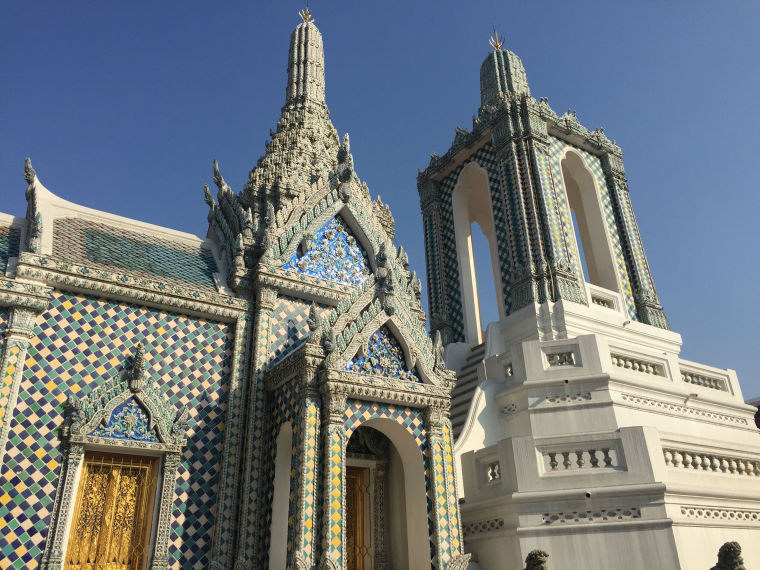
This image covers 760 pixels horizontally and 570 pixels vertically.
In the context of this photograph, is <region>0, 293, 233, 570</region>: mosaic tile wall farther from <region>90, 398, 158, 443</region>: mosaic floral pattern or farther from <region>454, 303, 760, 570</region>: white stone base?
<region>454, 303, 760, 570</region>: white stone base

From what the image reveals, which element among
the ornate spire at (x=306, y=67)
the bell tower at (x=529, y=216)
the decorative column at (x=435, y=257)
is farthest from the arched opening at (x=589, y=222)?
the ornate spire at (x=306, y=67)

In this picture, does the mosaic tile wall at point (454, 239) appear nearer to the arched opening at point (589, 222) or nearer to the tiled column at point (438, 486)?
the arched opening at point (589, 222)

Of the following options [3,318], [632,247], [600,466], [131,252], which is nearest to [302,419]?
[3,318]

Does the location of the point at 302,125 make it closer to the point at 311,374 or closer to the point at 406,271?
the point at 406,271

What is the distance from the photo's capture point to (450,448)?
400 inches

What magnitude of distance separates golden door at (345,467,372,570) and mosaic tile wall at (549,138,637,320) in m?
8.30

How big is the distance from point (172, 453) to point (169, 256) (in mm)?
3975

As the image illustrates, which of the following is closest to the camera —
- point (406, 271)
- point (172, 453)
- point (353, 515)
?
point (172, 453)

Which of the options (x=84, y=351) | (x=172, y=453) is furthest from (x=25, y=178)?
(x=172, y=453)

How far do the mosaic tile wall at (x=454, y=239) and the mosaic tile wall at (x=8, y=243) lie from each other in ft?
36.7

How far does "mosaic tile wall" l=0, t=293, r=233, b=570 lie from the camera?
26.9 feet

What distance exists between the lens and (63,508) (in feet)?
27.2

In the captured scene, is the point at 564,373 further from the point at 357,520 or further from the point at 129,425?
the point at 129,425

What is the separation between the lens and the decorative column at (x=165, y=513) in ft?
28.7
